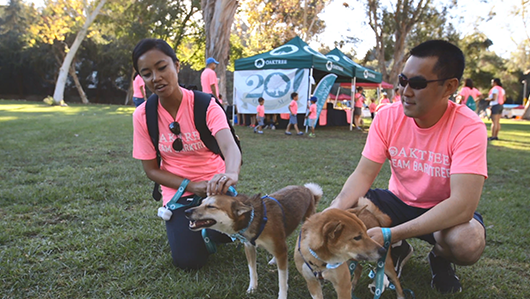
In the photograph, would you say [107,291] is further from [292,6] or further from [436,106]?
[292,6]

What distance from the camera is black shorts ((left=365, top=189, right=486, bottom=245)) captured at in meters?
2.75

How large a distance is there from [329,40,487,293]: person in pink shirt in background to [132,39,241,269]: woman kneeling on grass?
1243 millimetres

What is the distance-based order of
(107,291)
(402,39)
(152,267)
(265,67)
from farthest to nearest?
1. (402,39)
2. (265,67)
3. (152,267)
4. (107,291)

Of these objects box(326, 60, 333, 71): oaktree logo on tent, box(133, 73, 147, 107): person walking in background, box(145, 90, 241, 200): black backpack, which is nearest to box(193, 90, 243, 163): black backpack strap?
box(145, 90, 241, 200): black backpack

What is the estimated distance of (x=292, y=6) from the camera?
29.2 metres

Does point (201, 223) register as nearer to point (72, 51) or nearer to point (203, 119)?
point (203, 119)

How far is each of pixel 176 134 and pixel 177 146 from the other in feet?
0.37

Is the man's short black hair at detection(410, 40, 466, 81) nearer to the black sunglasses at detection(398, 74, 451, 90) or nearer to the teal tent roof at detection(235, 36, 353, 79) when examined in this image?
the black sunglasses at detection(398, 74, 451, 90)

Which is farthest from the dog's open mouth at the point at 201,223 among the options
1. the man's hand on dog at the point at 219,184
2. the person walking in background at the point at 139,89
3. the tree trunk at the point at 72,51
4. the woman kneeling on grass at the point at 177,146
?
the tree trunk at the point at 72,51

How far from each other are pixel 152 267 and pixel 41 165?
4716 millimetres

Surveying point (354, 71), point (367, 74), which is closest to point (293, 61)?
point (354, 71)

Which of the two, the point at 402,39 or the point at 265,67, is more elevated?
the point at 402,39

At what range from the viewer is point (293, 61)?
14.5 meters

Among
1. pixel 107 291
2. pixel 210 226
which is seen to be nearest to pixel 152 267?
pixel 107 291
